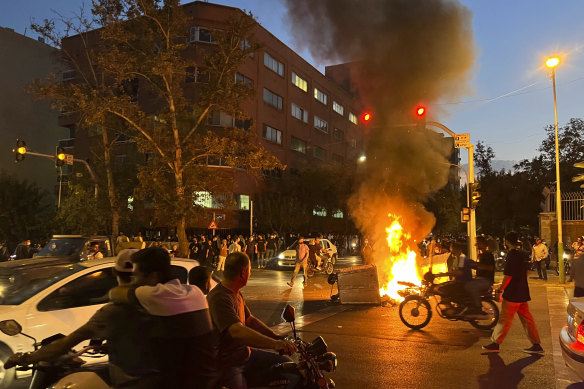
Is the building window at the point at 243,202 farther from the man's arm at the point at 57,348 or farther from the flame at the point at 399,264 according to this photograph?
the man's arm at the point at 57,348

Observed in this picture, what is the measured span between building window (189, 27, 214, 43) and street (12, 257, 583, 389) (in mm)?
27051

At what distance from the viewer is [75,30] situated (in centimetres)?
2456

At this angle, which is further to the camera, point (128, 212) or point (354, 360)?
point (128, 212)

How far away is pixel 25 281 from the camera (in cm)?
692

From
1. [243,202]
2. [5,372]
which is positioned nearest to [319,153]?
[243,202]

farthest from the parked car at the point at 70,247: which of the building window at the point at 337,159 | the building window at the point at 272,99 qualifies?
the building window at the point at 337,159

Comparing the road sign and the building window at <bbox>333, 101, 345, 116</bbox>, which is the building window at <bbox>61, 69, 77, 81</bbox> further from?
the road sign

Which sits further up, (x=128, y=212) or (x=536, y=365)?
(x=128, y=212)

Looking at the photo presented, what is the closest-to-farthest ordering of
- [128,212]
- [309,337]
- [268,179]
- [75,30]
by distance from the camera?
[309,337] → [75,30] → [128,212] → [268,179]

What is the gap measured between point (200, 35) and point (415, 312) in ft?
101

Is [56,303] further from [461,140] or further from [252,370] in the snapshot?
[461,140]

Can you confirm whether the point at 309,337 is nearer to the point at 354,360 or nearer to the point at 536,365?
the point at 354,360

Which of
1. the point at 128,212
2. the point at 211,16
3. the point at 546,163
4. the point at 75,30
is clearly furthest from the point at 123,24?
the point at 546,163

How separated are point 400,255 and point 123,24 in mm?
15257
